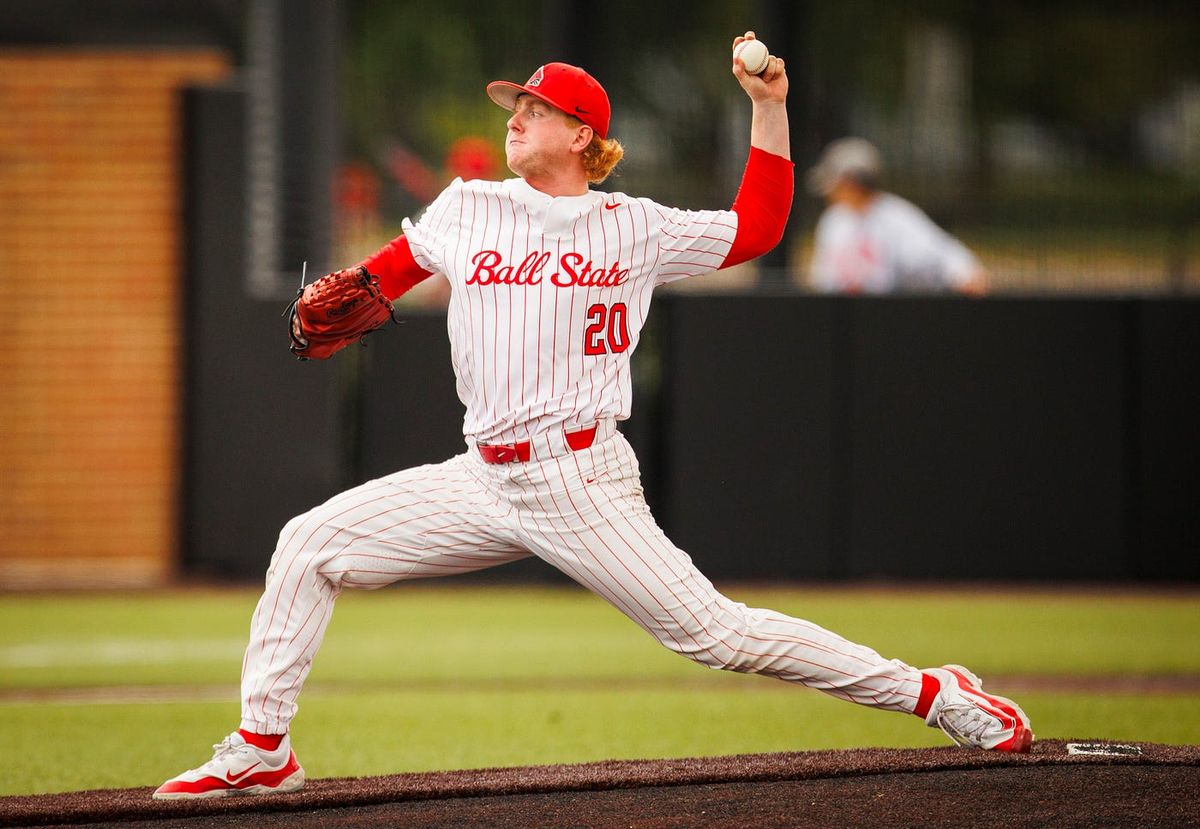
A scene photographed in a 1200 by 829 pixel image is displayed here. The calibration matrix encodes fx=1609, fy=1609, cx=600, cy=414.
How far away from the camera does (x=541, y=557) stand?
427cm

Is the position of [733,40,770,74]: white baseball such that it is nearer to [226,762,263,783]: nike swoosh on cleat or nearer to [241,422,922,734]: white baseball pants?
[241,422,922,734]: white baseball pants

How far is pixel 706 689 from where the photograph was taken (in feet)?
23.2

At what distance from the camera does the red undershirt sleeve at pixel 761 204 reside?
14.3 feet

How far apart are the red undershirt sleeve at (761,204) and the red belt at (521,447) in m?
A: 0.61

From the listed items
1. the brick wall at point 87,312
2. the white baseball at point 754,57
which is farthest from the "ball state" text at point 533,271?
the brick wall at point 87,312

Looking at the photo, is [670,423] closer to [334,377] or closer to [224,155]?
[334,377]

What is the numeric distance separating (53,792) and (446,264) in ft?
6.66

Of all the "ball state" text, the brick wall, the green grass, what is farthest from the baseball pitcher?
the brick wall

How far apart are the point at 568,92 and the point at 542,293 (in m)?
0.55

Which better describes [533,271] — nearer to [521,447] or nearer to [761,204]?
[521,447]

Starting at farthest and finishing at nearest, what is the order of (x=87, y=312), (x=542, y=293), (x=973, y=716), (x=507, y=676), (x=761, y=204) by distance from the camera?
Result: (x=87, y=312) < (x=507, y=676) < (x=973, y=716) < (x=761, y=204) < (x=542, y=293)

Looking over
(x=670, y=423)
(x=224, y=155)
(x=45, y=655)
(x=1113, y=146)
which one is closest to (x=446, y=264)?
(x=45, y=655)

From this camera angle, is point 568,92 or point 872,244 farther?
point 872,244

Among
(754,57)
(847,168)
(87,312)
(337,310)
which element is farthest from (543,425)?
(87,312)
